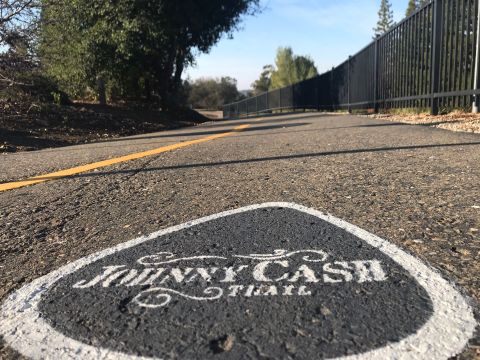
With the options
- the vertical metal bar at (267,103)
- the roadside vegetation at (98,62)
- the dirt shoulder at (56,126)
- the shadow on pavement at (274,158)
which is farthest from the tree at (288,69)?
the shadow on pavement at (274,158)

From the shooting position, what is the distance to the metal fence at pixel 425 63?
895 centimetres

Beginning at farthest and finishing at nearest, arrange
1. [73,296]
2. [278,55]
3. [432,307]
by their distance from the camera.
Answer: [278,55] → [73,296] → [432,307]

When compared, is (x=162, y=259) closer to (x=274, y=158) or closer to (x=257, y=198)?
(x=257, y=198)

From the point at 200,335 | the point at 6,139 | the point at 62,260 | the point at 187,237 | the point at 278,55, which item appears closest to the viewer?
the point at 200,335

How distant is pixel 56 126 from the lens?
38.5 feet

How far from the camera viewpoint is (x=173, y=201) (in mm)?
3143

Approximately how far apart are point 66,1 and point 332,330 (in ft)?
53.3

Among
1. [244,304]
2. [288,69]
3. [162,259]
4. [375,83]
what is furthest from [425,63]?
[288,69]

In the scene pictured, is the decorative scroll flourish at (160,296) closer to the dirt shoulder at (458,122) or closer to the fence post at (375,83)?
the dirt shoulder at (458,122)

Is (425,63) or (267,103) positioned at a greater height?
(425,63)

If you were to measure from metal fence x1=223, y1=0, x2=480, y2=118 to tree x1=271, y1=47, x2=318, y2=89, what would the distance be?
75.7 m

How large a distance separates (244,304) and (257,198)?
1610 millimetres

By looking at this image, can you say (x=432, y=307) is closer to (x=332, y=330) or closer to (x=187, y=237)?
(x=332, y=330)

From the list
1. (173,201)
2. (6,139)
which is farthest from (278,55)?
(173,201)
